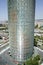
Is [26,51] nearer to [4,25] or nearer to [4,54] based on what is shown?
[4,54]

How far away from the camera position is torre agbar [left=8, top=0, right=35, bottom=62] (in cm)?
951

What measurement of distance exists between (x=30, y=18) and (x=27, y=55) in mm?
3474

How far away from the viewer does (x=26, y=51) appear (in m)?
10.6

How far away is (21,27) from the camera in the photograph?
9812 millimetres

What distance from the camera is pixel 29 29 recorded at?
10.1m

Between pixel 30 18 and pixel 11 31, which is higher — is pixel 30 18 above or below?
above

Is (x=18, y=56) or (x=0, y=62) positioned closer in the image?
(x=0, y=62)

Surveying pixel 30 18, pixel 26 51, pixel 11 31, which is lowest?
pixel 26 51

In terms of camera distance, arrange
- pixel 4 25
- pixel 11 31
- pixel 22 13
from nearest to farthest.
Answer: pixel 22 13 < pixel 11 31 < pixel 4 25

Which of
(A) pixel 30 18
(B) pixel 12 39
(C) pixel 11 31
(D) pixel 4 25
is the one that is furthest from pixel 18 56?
(D) pixel 4 25

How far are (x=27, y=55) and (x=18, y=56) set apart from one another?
85cm

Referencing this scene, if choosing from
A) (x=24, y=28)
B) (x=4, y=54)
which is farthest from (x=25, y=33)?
(x=4, y=54)

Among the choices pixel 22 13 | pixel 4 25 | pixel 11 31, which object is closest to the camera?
pixel 22 13

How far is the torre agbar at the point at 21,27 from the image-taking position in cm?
951
